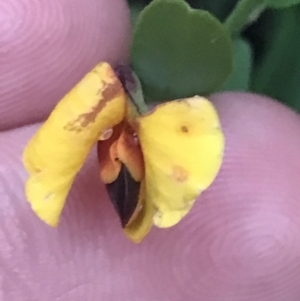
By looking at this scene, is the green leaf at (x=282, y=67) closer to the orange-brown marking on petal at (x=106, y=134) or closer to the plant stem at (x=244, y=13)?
the plant stem at (x=244, y=13)

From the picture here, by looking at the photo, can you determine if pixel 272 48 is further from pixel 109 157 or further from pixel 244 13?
pixel 109 157

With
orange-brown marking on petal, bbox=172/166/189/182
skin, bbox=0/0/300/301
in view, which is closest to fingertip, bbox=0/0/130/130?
skin, bbox=0/0/300/301

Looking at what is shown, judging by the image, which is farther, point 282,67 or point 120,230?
point 282,67

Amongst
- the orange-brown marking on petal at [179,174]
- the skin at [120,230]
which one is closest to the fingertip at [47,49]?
the skin at [120,230]

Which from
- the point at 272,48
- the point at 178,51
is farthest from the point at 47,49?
the point at 272,48

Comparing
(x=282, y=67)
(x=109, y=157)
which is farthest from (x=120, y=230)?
(x=282, y=67)

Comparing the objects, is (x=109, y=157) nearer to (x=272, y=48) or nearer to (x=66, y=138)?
(x=66, y=138)

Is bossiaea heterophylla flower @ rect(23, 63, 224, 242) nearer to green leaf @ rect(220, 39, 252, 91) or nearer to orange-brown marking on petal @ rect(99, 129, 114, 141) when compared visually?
orange-brown marking on petal @ rect(99, 129, 114, 141)
